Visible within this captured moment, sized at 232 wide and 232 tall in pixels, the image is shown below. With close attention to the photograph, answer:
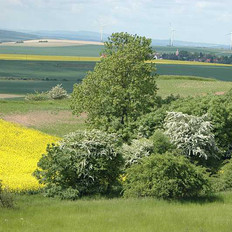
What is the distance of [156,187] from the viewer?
20078 millimetres

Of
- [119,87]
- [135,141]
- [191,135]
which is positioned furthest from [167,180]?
[119,87]

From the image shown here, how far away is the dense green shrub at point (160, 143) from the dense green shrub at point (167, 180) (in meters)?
5.89

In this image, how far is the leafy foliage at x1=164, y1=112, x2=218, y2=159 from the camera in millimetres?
29094

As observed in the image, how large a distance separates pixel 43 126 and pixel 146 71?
1217 cm

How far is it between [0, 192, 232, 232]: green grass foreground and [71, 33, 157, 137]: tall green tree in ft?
51.4

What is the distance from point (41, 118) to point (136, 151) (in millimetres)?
24950

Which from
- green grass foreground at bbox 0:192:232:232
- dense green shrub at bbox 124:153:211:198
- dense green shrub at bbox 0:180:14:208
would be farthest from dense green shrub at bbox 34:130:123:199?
dense green shrub at bbox 0:180:14:208

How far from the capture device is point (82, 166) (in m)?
22.2

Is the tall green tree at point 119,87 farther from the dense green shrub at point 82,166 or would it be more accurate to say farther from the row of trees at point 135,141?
the dense green shrub at point 82,166

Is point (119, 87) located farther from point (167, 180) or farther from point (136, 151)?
point (167, 180)

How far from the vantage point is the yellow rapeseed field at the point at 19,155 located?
23.2m

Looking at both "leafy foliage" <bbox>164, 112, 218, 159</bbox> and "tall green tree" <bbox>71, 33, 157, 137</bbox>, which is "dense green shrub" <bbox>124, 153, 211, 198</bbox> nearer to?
"leafy foliage" <bbox>164, 112, 218, 159</bbox>

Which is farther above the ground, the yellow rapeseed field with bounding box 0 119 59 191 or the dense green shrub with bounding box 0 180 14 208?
the dense green shrub with bounding box 0 180 14 208

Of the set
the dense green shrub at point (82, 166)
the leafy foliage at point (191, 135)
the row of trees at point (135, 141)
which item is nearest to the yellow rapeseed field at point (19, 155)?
the row of trees at point (135, 141)
